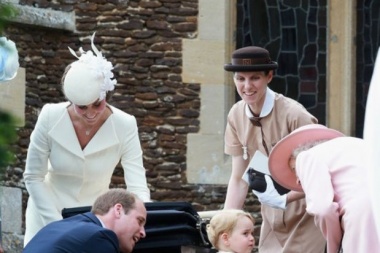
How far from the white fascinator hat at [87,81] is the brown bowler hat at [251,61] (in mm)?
705

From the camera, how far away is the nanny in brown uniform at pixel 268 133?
24.5 ft

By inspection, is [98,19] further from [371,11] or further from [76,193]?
[76,193]

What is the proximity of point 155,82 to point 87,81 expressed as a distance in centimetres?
499

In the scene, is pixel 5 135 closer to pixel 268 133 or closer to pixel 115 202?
pixel 115 202

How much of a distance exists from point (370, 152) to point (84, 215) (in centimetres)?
333

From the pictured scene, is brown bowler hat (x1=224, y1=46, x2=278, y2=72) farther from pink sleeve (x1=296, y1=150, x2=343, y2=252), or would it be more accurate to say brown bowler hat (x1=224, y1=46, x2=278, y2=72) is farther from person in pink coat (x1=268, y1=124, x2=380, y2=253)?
pink sleeve (x1=296, y1=150, x2=343, y2=252)

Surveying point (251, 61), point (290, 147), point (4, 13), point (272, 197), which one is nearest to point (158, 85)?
point (251, 61)

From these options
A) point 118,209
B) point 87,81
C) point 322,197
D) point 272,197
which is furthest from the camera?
point 87,81

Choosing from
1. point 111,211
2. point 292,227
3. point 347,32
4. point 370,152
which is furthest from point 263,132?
point 347,32

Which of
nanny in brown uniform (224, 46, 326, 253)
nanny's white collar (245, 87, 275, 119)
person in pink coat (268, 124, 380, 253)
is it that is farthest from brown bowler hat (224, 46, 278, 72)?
person in pink coat (268, 124, 380, 253)

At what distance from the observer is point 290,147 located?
646 cm

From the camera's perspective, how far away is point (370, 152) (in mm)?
2918

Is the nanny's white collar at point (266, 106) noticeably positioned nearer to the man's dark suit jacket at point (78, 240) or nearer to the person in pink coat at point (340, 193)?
the person in pink coat at point (340, 193)

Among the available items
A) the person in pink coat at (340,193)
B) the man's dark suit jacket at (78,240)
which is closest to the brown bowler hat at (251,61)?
the person in pink coat at (340,193)
